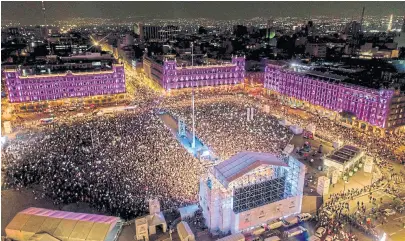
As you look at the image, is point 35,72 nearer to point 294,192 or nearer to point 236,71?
point 236,71

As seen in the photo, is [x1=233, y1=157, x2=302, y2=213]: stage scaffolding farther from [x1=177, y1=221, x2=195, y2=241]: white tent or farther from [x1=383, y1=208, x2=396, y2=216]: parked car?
[x1=383, y1=208, x2=396, y2=216]: parked car

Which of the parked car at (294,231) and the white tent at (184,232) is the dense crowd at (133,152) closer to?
the white tent at (184,232)

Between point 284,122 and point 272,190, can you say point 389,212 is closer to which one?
point 272,190

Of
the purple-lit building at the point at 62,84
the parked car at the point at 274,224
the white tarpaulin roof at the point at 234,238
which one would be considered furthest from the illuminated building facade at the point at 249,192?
the purple-lit building at the point at 62,84

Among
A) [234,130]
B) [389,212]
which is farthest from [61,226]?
[389,212]

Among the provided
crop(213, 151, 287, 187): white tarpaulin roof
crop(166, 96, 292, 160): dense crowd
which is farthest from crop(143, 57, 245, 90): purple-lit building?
crop(213, 151, 287, 187): white tarpaulin roof

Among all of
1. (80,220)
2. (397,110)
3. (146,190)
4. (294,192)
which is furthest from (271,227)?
(397,110)
